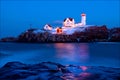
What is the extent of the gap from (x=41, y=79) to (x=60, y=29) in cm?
11391

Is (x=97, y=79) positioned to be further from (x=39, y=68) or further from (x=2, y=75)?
(x=2, y=75)

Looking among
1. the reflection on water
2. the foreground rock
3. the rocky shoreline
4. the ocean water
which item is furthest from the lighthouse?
the foreground rock

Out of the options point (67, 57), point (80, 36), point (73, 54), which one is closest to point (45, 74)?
point (67, 57)

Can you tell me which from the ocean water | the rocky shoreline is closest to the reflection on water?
the ocean water

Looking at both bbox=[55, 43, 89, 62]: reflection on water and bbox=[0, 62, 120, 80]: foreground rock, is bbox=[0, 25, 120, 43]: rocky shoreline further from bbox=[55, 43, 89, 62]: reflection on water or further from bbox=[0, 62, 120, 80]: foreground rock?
bbox=[0, 62, 120, 80]: foreground rock

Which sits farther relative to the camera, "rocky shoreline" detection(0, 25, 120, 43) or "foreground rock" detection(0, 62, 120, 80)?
"rocky shoreline" detection(0, 25, 120, 43)

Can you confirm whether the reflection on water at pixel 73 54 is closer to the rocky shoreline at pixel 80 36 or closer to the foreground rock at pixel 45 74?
the foreground rock at pixel 45 74

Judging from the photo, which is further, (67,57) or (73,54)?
(73,54)

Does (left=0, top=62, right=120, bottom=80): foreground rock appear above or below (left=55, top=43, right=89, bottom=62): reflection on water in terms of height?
above

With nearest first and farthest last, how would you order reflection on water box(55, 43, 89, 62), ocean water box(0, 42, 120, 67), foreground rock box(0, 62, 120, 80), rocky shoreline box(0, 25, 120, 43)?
foreground rock box(0, 62, 120, 80) → ocean water box(0, 42, 120, 67) → reflection on water box(55, 43, 89, 62) → rocky shoreline box(0, 25, 120, 43)

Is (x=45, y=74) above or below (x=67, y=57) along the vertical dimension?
above

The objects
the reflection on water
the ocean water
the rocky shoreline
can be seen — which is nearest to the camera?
the ocean water

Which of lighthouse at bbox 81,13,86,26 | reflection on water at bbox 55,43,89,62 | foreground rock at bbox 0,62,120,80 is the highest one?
lighthouse at bbox 81,13,86,26

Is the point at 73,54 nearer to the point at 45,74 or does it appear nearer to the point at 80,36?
the point at 45,74
